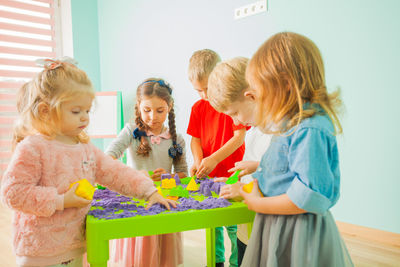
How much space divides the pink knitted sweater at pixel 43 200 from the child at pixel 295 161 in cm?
49

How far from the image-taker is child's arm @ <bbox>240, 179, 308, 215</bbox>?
2.64 feet

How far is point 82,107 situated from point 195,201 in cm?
42

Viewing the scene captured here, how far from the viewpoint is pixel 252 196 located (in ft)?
2.98

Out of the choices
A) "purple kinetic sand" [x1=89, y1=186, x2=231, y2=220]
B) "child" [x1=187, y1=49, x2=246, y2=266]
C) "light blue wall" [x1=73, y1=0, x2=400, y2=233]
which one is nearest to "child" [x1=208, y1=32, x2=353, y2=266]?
"purple kinetic sand" [x1=89, y1=186, x2=231, y2=220]

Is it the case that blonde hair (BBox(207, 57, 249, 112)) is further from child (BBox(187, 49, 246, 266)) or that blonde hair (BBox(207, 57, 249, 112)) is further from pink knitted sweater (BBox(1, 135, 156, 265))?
pink knitted sweater (BBox(1, 135, 156, 265))

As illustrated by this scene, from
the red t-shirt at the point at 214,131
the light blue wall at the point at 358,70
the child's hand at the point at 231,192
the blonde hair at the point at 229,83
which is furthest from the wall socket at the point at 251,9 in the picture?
the child's hand at the point at 231,192

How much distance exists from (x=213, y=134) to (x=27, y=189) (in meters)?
1.01

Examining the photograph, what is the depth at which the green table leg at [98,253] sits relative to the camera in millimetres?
835

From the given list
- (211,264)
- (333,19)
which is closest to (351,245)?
(211,264)

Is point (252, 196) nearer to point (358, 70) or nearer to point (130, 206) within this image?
point (130, 206)

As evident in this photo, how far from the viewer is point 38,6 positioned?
4238 mm

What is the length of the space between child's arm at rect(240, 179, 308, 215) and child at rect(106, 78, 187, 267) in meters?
0.70

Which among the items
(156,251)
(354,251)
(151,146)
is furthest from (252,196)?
(354,251)

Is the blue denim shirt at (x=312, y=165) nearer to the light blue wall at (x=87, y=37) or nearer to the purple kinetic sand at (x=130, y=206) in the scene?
the purple kinetic sand at (x=130, y=206)
